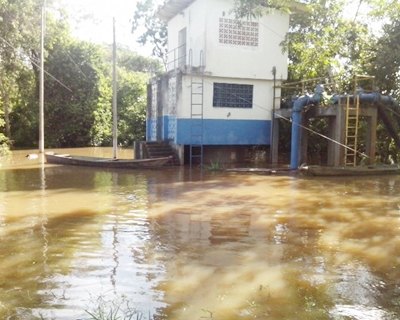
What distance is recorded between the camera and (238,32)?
20609mm

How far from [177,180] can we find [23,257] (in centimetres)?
932

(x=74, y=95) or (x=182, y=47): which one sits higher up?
(x=182, y=47)

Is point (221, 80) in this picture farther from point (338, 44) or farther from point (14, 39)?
point (14, 39)

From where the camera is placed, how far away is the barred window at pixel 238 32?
20.3m

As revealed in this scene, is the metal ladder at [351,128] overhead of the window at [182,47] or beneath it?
beneath

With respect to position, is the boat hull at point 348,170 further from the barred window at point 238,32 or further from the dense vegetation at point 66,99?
the dense vegetation at point 66,99

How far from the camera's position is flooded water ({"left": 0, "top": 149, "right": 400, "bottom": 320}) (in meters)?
5.07

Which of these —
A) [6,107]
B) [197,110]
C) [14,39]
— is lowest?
[197,110]

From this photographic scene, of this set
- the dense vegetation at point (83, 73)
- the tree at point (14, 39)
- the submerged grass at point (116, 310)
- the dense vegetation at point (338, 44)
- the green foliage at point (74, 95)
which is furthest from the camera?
the green foliage at point (74, 95)

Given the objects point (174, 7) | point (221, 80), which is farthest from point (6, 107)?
point (221, 80)

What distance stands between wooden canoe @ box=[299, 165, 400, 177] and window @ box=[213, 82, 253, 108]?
17.1 ft

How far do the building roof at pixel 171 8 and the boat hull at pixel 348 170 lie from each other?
981 centimetres

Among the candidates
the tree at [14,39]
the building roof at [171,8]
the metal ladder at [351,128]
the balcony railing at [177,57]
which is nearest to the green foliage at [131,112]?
the tree at [14,39]

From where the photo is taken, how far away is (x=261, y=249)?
24.2ft
